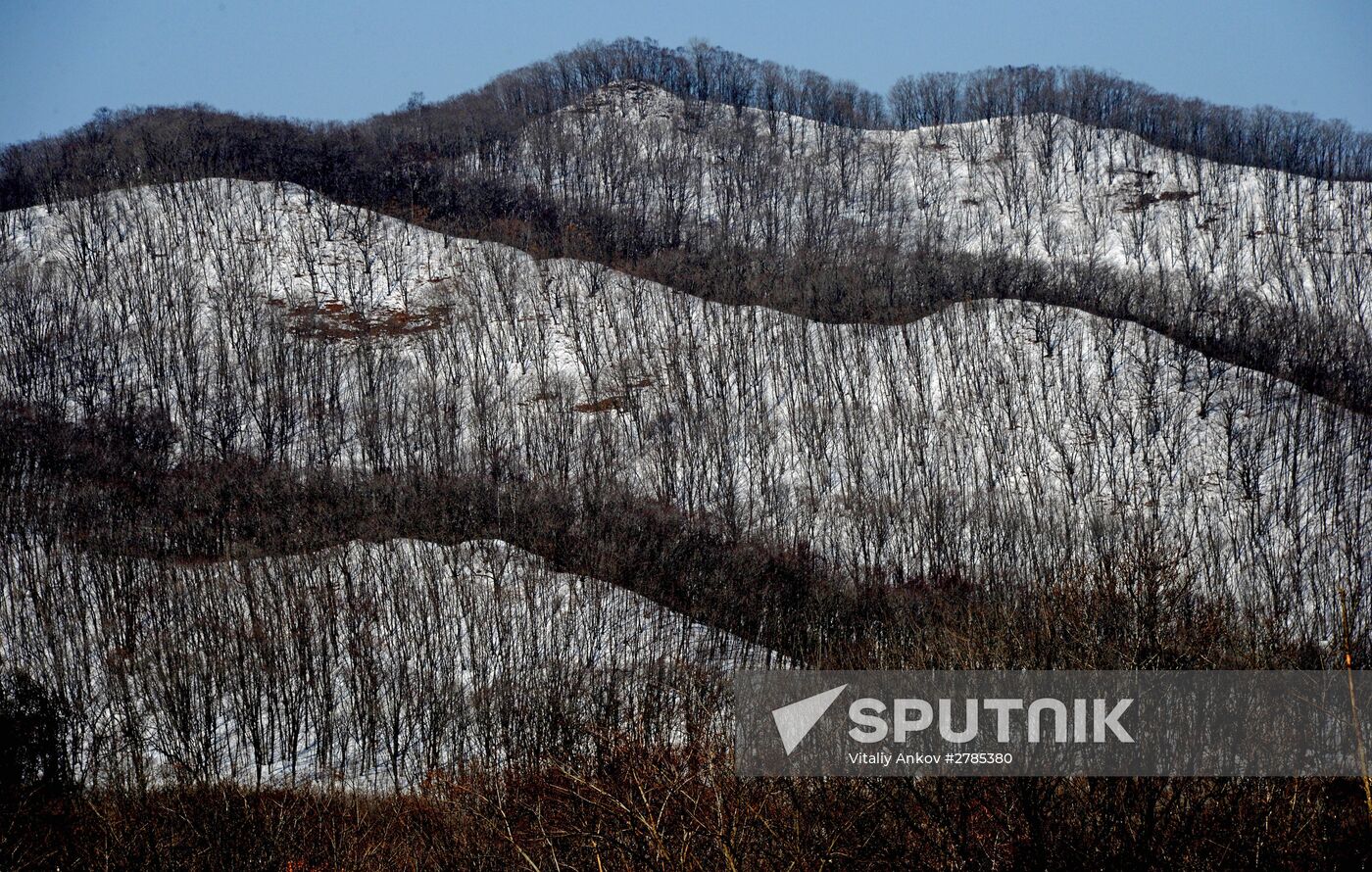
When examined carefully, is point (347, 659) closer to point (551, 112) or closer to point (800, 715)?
point (800, 715)

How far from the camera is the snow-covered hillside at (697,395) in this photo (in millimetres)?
38344

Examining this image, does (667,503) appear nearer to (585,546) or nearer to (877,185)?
(585,546)

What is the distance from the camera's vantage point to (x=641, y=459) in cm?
4431

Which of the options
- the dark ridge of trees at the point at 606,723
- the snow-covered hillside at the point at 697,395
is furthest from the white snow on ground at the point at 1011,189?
the dark ridge of trees at the point at 606,723

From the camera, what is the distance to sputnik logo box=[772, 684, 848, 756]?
15.1 metres

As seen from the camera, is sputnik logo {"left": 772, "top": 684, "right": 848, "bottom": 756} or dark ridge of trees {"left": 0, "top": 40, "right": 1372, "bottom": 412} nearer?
sputnik logo {"left": 772, "top": 684, "right": 848, "bottom": 756}

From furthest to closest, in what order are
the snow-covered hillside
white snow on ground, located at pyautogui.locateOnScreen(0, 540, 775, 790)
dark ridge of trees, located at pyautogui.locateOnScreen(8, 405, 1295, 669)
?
the snow-covered hillside → dark ridge of trees, located at pyautogui.locateOnScreen(8, 405, 1295, 669) → white snow on ground, located at pyautogui.locateOnScreen(0, 540, 775, 790)

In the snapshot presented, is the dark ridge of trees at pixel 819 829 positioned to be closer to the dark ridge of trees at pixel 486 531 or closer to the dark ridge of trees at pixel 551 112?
the dark ridge of trees at pixel 486 531

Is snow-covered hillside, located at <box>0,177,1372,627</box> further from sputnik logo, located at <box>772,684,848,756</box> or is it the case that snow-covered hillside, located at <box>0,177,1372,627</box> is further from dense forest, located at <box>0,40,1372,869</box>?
sputnik logo, located at <box>772,684,848,756</box>

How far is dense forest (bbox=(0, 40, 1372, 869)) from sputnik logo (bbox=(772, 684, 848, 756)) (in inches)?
43.5

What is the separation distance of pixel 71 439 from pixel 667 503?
83.8 ft

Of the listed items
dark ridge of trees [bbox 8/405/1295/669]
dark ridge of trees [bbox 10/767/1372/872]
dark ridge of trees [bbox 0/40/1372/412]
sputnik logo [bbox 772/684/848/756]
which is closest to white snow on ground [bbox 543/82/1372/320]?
dark ridge of trees [bbox 0/40/1372/412]

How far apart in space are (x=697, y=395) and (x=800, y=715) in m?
31.9

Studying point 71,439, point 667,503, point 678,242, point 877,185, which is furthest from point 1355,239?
point 71,439
